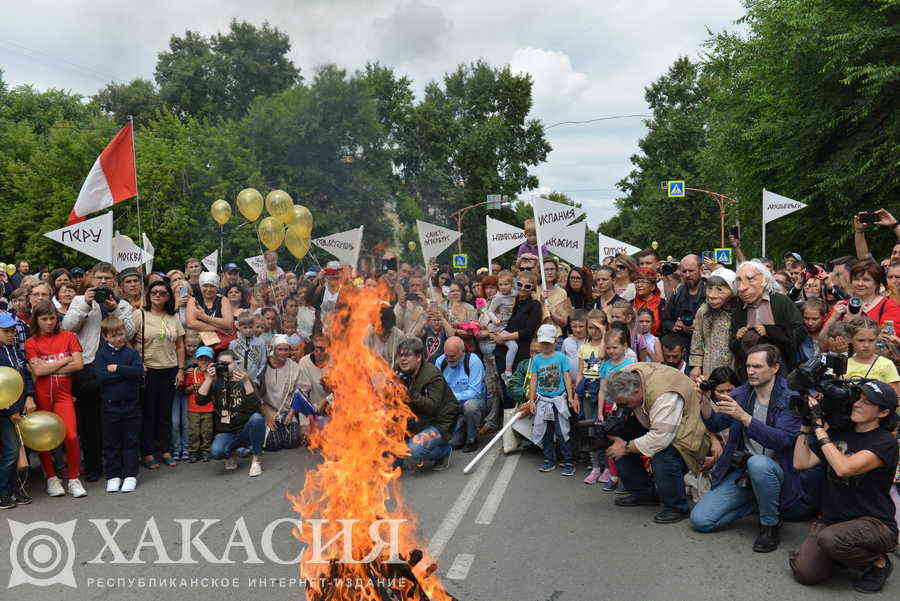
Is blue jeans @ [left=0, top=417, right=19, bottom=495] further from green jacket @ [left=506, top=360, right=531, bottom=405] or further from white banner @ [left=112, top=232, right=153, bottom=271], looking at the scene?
white banner @ [left=112, top=232, right=153, bottom=271]

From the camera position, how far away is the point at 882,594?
4270 millimetres

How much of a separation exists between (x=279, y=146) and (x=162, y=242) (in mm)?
8081

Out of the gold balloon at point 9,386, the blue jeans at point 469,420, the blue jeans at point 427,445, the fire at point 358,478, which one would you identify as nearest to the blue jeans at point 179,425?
the gold balloon at point 9,386

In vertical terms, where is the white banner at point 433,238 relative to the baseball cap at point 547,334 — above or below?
above

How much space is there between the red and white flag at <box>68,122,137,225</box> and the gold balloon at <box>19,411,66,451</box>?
11.0 ft

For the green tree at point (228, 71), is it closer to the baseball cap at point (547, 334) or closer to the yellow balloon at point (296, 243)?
the yellow balloon at point (296, 243)

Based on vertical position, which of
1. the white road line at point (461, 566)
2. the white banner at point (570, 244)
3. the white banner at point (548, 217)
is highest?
the white banner at point (548, 217)

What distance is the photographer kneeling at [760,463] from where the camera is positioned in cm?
510

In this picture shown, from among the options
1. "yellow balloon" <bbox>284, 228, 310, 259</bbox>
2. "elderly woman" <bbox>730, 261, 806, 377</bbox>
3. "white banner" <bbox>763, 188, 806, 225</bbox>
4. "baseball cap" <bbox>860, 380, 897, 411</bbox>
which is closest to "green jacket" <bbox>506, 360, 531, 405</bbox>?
"elderly woman" <bbox>730, 261, 806, 377</bbox>

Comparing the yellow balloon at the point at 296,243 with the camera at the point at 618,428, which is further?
the yellow balloon at the point at 296,243

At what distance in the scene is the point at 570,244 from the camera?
35.3 ft

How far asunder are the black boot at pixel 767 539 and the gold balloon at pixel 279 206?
10291 millimetres

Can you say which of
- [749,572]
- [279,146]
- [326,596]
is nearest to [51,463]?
[326,596]

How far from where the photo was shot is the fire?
148 inches
